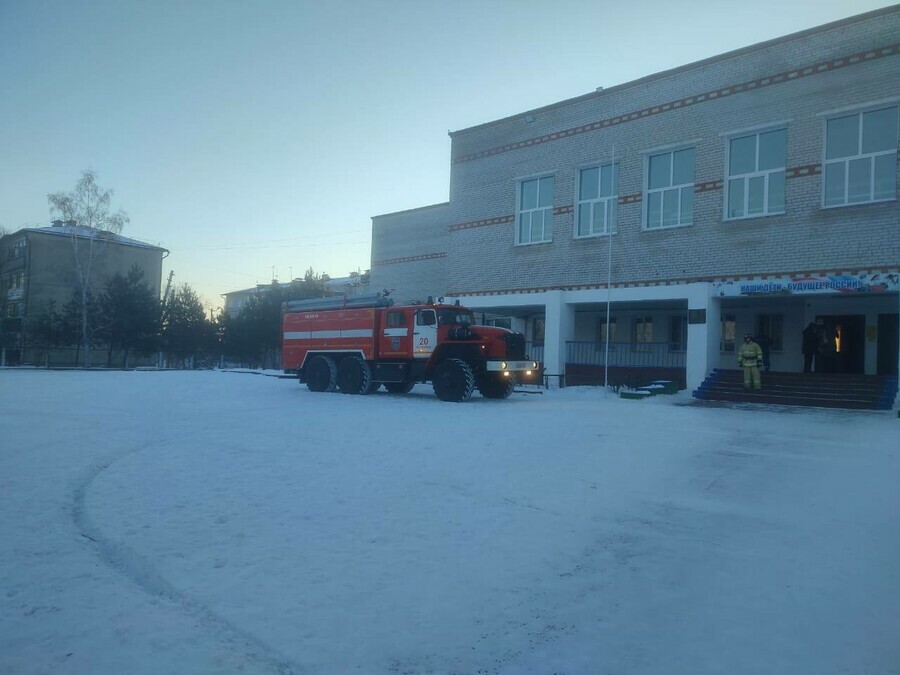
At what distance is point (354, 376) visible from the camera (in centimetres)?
1830

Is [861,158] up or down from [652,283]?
up

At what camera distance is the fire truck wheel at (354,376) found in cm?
1808

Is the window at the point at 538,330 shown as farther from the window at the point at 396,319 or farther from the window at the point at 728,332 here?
the window at the point at 396,319

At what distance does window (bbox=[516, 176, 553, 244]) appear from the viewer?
73.0 ft

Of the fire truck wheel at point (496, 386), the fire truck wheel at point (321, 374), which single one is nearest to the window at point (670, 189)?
the fire truck wheel at point (496, 386)

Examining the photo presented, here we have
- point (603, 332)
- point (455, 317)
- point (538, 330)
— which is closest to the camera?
point (455, 317)

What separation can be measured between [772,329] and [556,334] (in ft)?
22.5

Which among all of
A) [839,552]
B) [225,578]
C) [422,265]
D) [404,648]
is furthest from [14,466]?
[422,265]

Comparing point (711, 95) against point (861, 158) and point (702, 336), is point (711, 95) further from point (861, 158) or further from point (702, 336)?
point (702, 336)

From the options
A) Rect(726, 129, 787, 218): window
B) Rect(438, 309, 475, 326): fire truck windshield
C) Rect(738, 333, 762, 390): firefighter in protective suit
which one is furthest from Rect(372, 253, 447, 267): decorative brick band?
Rect(738, 333, 762, 390): firefighter in protective suit

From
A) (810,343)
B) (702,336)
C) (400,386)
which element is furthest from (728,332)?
(400,386)

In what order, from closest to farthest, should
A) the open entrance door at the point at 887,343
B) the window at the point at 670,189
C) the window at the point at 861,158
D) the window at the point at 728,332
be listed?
the window at the point at 861,158 < the open entrance door at the point at 887,343 < the window at the point at 670,189 < the window at the point at 728,332

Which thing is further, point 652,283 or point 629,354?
point 629,354

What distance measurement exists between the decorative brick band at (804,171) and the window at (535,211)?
24.6 feet
